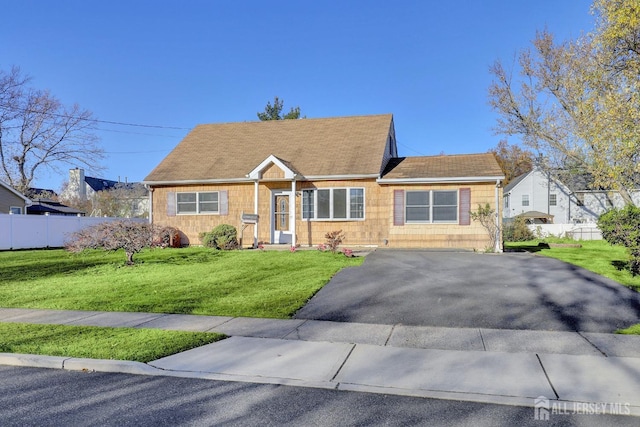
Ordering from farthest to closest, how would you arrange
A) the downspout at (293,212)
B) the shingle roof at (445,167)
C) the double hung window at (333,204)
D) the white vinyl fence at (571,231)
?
the white vinyl fence at (571,231) < the downspout at (293,212) < the double hung window at (333,204) < the shingle roof at (445,167)

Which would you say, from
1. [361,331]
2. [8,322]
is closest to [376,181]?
[361,331]

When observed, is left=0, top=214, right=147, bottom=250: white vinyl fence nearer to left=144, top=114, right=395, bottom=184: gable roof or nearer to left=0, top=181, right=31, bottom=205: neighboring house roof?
left=144, top=114, right=395, bottom=184: gable roof

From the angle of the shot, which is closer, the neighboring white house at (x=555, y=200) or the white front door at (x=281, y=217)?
the white front door at (x=281, y=217)

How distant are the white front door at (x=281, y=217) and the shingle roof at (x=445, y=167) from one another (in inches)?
173

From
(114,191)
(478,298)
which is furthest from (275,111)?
(478,298)

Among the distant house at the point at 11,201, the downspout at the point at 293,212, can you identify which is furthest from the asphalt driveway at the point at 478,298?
the distant house at the point at 11,201

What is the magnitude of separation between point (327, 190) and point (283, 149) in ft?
12.9

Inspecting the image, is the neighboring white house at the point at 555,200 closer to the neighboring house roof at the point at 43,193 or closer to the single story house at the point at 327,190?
the single story house at the point at 327,190

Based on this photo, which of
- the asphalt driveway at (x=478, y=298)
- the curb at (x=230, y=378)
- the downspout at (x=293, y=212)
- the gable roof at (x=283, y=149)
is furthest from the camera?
the gable roof at (x=283, y=149)

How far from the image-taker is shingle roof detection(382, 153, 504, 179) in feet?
55.6

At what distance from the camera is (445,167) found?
1802cm

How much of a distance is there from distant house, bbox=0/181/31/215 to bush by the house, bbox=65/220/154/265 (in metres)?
21.3

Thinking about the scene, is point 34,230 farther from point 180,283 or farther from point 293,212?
point 180,283

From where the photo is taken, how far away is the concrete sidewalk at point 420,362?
4.33 metres
